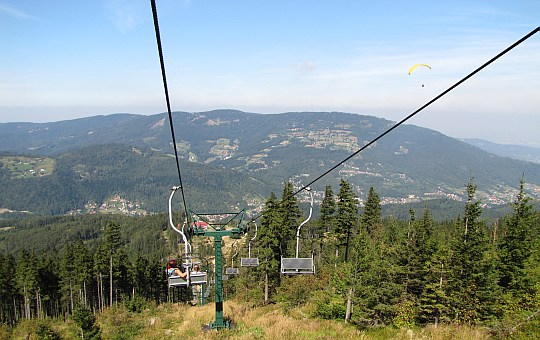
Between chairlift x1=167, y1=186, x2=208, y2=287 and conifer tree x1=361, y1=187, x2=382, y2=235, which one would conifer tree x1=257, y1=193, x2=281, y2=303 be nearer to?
conifer tree x1=361, y1=187, x2=382, y2=235

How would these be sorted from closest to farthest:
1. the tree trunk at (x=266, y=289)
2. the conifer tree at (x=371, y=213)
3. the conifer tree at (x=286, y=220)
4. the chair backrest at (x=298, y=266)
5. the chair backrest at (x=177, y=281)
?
the chair backrest at (x=177, y=281), the chair backrest at (x=298, y=266), the conifer tree at (x=286, y=220), the tree trunk at (x=266, y=289), the conifer tree at (x=371, y=213)

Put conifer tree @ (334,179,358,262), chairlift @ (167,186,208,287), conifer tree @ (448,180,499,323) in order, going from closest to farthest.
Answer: chairlift @ (167,186,208,287), conifer tree @ (448,180,499,323), conifer tree @ (334,179,358,262)

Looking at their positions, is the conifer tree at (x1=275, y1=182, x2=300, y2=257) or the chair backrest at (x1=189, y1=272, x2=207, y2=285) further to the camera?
the conifer tree at (x1=275, y1=182, x2=300, y2=257)

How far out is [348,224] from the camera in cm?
3828

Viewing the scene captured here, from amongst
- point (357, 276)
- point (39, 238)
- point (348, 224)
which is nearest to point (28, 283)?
point (348, 224)

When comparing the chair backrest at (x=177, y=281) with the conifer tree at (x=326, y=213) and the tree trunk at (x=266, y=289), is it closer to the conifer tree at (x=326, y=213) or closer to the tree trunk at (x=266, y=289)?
the tree trunk at (x=266, y=289)

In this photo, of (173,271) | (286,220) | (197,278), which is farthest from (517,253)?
(173,271)

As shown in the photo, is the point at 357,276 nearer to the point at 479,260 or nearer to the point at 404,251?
the point at 404,251

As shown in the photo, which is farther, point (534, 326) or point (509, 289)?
point (509, 289)

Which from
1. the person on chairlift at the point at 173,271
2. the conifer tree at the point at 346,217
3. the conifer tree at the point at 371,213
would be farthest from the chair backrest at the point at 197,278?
the conifer tree at the point at 371,213

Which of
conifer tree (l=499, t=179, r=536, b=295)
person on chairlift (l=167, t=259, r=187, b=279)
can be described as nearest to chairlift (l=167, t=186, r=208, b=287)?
person on chairlift (l=167, t=259, r=187, b=279)

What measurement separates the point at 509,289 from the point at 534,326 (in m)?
23.4

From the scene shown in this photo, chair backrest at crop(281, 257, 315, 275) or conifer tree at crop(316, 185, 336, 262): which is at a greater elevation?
chair backrest at crop(281, 257, 315, 275)

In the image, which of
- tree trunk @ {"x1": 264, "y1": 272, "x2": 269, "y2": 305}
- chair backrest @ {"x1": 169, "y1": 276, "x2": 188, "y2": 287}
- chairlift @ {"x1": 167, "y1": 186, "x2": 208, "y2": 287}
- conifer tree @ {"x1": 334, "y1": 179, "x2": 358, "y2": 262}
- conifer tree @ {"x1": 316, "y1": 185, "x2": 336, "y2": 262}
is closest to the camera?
chairlift @ {"x1": 167, "y1": 186, "x2": 208, "y2": 287}
